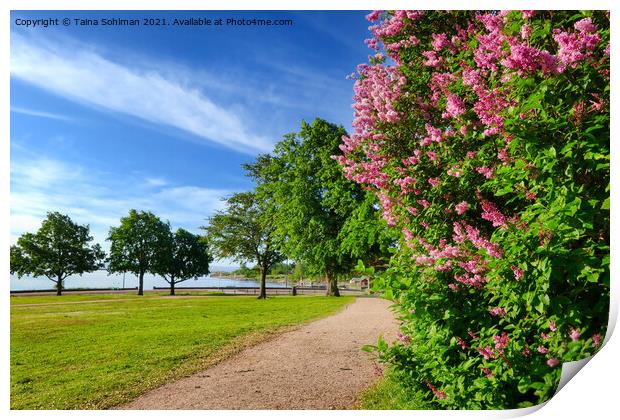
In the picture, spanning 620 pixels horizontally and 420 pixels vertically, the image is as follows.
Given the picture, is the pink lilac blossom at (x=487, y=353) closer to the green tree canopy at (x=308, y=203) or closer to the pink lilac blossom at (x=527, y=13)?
the pink lilac blossom at (x=527, y=13)

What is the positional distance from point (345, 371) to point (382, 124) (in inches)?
125

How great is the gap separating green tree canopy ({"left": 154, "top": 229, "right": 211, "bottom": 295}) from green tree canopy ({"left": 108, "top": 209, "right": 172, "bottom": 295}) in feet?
0.40

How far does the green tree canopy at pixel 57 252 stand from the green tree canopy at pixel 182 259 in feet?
3.35

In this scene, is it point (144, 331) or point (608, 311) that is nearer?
point (608, 311)

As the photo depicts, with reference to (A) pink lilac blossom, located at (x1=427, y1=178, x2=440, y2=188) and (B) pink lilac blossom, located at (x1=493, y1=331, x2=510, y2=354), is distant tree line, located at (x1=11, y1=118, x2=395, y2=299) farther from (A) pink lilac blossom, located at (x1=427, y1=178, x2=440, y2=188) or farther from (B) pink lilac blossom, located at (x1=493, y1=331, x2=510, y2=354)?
(B) pink lilac blossom, located at (x1=493, y1=331, x2=510, y2=354)

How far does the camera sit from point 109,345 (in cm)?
742

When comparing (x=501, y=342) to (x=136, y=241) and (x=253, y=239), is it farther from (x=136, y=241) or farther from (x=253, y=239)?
(x=253, y=239)

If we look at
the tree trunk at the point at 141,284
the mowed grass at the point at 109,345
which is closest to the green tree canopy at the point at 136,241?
the tree trunk at the point at 141,284

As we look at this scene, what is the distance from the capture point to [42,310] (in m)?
5.50

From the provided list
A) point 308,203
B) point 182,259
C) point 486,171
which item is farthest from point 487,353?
point 308,203

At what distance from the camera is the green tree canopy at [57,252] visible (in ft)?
13.7

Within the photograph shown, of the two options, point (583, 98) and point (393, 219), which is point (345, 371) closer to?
point (393, 219)

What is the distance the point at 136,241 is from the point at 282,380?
7.25ft

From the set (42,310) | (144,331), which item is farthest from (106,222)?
(144,331)
